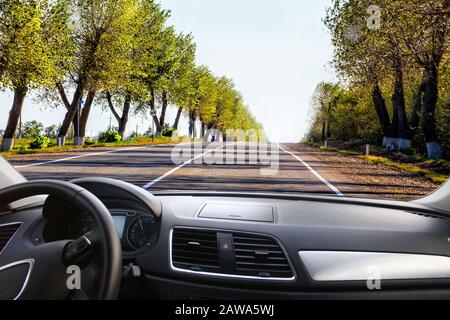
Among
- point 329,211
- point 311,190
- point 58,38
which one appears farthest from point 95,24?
point 329,211

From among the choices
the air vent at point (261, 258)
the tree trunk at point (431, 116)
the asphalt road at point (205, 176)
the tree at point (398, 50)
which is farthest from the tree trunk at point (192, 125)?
the air vent at point (261, 258)

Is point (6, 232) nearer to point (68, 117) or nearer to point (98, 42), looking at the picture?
point (68, 117)

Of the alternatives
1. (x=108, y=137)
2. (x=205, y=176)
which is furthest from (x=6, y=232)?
(x=108, y=137)

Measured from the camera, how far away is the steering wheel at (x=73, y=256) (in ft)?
6.73

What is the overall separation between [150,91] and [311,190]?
22058 millimetres

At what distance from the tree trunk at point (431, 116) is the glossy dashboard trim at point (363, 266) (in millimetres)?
18866

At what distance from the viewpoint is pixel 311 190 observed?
34.9ft

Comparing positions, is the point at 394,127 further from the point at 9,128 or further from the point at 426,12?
the point at 9,128

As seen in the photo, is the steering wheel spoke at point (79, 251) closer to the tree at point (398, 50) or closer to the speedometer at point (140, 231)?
the speedometer at point (140, 231)

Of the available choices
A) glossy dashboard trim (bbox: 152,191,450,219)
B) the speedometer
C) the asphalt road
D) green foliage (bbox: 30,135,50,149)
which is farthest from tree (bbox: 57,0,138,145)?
the speedometer

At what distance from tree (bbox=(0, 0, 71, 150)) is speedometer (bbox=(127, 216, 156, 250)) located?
50.4ft

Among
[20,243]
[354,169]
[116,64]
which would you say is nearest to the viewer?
[20,243]

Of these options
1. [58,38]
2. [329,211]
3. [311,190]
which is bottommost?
[311,190]

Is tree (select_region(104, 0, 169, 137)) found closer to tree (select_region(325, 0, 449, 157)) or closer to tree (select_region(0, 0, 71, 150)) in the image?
tree (select_region(0, 0, 71, 150))
